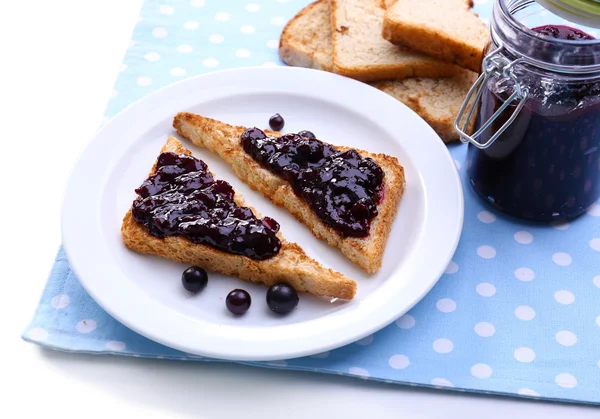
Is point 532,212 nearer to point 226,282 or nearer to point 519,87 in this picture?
point 519,87

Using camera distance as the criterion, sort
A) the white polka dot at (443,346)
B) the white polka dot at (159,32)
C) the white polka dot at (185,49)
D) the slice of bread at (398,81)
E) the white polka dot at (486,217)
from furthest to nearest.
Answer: the white polka dot at (159,32) → the white polka dot at (185,49) → the slice of bread at (398,81) → the white polka dot at (486,217) → the white polka dot at (443,346)

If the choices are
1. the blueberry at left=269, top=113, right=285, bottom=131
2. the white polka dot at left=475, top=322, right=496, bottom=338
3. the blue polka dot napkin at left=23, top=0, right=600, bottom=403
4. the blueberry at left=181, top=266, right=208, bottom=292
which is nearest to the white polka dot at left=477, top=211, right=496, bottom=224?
the blue polka dot napkin at left=23, top=0, right=600, bottom=403

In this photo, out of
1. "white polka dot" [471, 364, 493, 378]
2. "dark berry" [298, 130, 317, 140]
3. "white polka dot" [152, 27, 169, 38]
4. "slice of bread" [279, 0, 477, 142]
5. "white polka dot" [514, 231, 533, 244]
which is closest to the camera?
"white polka dot" [471, 364, 493, 378]

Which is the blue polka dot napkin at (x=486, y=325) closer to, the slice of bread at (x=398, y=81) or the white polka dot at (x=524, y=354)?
the white polka dot at (x=524, y=354)

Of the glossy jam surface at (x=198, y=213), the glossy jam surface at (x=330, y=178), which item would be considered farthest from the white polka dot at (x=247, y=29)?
the glossy jam surface at (x=198, y=213)

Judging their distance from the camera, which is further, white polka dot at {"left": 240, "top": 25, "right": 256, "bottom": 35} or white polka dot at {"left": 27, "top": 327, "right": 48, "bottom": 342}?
white polka dot at {"left": 240, "top": 25, "right": 256, "bottom": 35}

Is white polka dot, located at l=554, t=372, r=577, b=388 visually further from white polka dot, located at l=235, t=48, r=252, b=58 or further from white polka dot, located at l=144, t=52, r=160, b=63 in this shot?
white polka dot, located at l=144, t=52, r=160, b=63

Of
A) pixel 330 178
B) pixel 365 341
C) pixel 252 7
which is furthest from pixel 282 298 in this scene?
pixel 252 7
